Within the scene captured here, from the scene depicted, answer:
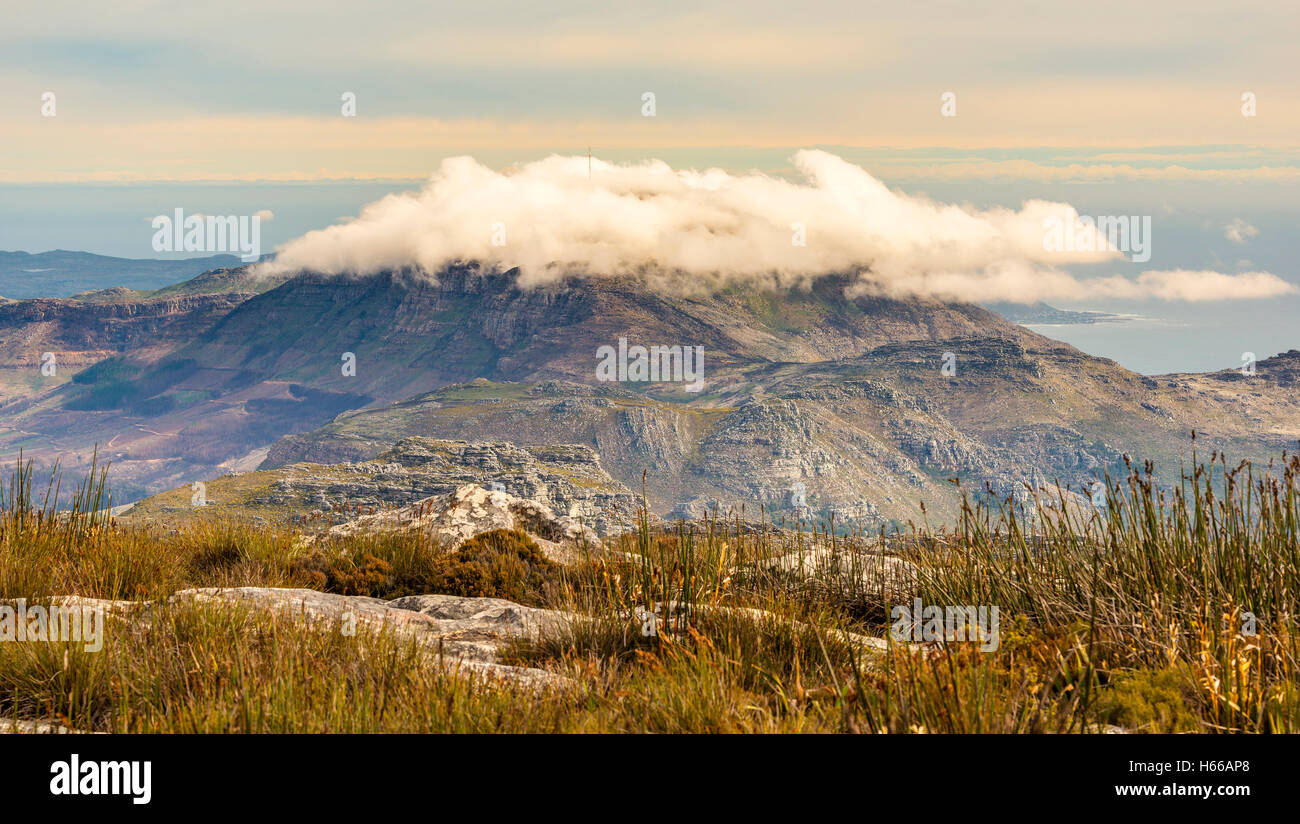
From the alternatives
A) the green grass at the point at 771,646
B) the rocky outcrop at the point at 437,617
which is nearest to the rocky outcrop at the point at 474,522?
the green grass at the point at 771,646

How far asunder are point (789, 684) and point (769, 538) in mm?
6075

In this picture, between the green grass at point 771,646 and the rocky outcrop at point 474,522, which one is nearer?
the green grass at point 771,646

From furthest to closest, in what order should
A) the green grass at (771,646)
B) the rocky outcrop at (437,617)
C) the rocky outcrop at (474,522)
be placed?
the rocky outcrop at (474,522) → the rocky outcrop at (437,617) → the green grass at (771,646)

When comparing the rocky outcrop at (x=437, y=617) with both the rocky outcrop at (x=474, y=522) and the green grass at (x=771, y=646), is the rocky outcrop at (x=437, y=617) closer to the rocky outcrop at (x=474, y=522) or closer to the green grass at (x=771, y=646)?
the green grass at (x=771, y=646)

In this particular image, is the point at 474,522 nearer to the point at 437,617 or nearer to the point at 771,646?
the point at 437,617

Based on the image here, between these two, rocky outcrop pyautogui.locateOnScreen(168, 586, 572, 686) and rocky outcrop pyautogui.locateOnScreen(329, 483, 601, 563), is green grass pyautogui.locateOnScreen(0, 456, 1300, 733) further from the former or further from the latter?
rocky outcrop pyautogui.locateOnScreen(329, 483, 601, 563)

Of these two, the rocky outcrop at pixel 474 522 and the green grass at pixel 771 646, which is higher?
the green grass at pixel 771 646

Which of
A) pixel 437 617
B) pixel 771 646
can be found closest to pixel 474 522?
pixel 437 617

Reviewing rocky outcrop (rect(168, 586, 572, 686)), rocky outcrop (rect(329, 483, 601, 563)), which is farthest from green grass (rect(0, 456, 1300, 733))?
rocky outcrop (rect(329, 483, 601, 563))

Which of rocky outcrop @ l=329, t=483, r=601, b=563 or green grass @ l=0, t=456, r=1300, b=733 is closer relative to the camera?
green grass @ l=0, t=456, r=1300, b=733

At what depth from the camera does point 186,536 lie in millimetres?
11312

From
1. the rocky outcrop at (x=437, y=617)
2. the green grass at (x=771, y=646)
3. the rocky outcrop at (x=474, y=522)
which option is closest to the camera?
the green grass at (x=771, y=646)

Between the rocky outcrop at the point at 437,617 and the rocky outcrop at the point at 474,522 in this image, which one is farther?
the rocky outcrop at the point at 474,522
